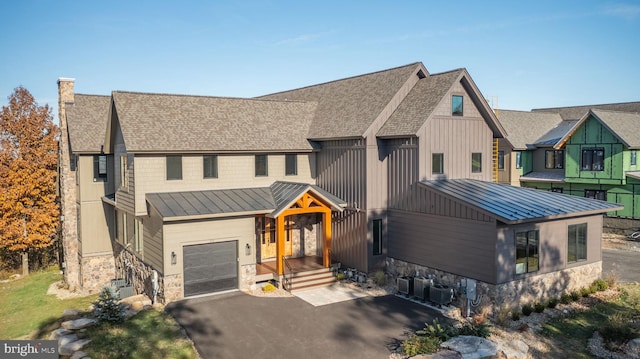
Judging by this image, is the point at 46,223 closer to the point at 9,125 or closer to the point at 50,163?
the point at 50,163

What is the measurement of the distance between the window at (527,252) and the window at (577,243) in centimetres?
211

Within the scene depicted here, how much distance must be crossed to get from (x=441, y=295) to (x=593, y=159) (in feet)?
73.8

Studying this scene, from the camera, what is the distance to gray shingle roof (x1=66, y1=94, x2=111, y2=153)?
25.0m

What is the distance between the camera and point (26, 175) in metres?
29.8

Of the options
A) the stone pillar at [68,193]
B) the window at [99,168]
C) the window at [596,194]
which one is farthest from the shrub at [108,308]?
the window at [596,194]

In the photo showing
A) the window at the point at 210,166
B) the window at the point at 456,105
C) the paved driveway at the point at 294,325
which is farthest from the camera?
the window at the point at 210,166

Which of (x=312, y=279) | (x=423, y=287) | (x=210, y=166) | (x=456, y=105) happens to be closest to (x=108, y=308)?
(x=210, y=166)

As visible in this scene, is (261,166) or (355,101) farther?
(355,101)

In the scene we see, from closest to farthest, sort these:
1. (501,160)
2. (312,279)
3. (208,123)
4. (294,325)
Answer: (294,325) < (312,279) < (208,123) < (501,160)

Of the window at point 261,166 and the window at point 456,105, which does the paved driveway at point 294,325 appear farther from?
the window at point 456,105

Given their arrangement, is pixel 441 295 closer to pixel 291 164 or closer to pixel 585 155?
pixel 291 164

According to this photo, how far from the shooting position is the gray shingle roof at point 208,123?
20.8m

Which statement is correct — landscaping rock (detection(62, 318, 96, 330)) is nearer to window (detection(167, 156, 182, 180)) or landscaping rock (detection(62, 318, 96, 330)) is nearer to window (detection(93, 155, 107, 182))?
window (detection(167, 156, 182, 180))

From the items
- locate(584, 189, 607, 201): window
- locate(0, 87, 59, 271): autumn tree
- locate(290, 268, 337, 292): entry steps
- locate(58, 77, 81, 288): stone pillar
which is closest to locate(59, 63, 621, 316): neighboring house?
locate(290, 268, 337, 292): entry steps
